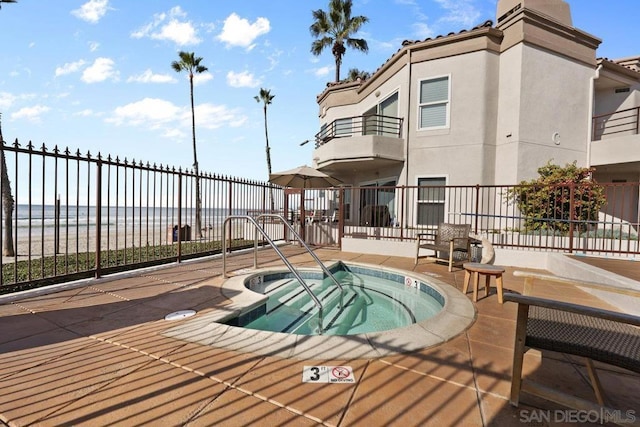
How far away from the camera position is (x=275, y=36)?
10273mm

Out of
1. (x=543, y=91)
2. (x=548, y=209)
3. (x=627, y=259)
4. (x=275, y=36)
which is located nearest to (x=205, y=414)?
(x=627, y=259)

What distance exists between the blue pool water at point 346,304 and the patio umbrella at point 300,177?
4.50 meters

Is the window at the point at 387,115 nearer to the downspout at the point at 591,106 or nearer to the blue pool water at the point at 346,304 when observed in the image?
the blue pool water at the point at 346,304

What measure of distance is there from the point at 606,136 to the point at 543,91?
4.42 meters

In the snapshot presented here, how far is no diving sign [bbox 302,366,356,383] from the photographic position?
2.28 metres

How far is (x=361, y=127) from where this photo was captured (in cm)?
1232

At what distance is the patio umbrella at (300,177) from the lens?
10.5m

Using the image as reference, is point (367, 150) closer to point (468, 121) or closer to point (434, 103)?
point (434, 103)

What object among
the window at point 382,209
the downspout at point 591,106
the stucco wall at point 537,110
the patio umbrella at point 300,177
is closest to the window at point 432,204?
the window at point 382,209

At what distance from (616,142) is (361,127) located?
8663mm

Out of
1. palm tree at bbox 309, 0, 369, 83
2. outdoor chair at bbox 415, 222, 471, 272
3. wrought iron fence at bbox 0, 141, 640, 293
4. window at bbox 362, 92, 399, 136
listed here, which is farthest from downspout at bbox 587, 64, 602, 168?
palm tree at bbox 309, 0, 369, 83

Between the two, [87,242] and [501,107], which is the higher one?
[501,107]

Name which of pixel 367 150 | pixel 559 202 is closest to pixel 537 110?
pixel 559 202

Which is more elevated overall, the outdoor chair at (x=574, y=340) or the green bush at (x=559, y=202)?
the green bush at (x=559, y=202)
